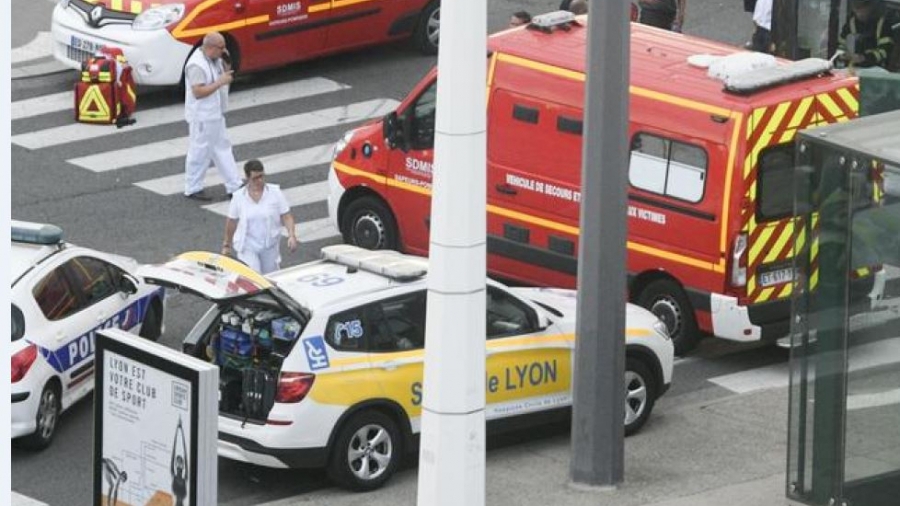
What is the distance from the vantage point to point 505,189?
17328 millimetres

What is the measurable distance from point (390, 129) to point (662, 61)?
8.80ft

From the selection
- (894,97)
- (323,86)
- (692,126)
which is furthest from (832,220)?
(323,86)

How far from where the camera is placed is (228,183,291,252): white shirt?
1655 centimetres

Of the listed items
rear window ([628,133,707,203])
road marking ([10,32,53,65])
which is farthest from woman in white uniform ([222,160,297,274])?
road marking ([10,32,53,65])

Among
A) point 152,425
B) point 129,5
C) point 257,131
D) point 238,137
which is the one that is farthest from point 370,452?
point 129,5

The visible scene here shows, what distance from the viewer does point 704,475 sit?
1398cm

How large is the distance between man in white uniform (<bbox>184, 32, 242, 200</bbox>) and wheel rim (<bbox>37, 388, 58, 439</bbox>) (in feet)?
19.1

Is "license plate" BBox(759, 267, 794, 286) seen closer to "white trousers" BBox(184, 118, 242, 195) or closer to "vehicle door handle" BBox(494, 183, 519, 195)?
"vehicle door handle" BBox(494, 183, 519, 195)

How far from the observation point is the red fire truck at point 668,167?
15.8m

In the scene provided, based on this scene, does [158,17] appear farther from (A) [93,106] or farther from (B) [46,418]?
(B) [46,418]

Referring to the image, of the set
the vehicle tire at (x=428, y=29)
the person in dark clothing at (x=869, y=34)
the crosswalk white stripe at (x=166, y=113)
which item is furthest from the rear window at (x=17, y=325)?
the vehicle tire at (x=428, y=29)

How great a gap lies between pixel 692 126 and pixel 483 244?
237 inches

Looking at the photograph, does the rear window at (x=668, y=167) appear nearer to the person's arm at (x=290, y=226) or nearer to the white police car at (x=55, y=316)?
the person's arm at (x=290, y=226)

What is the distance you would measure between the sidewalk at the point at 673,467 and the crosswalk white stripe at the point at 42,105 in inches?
383
